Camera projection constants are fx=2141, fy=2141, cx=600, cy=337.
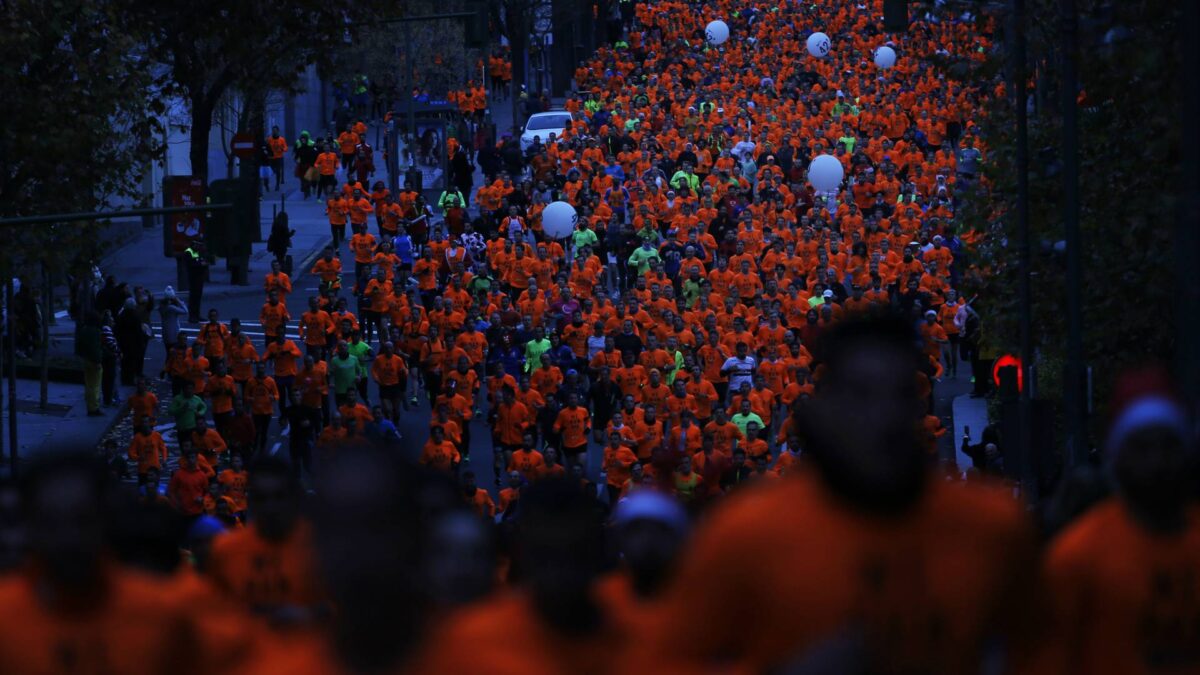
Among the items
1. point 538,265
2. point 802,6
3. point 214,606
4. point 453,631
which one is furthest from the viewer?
point 802,6

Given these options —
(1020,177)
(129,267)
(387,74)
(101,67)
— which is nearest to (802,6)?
(387,74)

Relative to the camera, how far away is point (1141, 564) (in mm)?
4668

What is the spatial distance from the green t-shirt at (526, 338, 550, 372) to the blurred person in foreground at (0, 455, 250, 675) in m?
20.4

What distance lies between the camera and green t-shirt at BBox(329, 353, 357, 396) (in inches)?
967

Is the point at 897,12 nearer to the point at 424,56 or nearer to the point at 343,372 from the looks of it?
the point at 343,372

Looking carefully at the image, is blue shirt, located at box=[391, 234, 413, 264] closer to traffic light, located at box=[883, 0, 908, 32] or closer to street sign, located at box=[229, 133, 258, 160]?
street sign, located at box=[229, 133, 258, 160]

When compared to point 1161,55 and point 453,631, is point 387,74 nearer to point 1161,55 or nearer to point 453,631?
point 1161,55

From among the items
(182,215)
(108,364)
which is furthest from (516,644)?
(182,215)

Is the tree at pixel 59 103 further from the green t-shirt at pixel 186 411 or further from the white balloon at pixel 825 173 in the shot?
the white balloon at pixel 825 173

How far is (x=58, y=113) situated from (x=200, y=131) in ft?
37.4

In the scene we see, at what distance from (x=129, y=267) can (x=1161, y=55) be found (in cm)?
2830

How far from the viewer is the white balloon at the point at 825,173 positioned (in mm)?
36781

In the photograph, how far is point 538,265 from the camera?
30.0 meters

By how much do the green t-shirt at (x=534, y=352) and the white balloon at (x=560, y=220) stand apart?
8.49m
